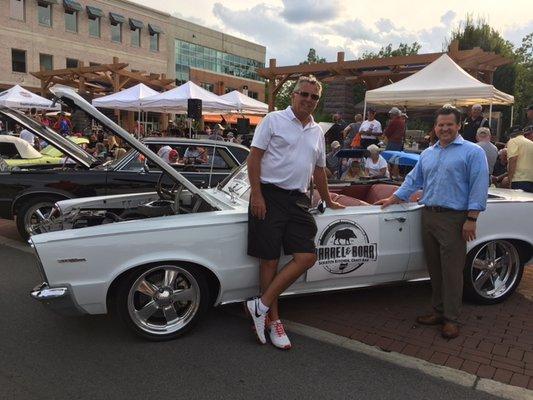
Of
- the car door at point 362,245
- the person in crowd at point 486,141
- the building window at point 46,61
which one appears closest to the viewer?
the car door at point 362,245

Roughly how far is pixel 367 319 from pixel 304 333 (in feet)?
2.12

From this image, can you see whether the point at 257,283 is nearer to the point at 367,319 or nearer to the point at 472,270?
the point at 367,319

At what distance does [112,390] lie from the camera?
3051 millimetres

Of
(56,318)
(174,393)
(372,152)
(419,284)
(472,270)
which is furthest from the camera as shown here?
(372,152)

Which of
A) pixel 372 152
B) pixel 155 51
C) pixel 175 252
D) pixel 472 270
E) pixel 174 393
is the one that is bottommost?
pixel 174 393

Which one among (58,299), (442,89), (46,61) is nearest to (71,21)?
(46,61)

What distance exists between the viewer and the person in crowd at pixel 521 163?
6628 mm

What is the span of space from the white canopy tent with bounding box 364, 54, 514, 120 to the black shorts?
7.40m

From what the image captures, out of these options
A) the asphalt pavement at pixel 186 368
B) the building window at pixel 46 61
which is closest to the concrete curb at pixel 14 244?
the asphalt pavement at pixel 186 368

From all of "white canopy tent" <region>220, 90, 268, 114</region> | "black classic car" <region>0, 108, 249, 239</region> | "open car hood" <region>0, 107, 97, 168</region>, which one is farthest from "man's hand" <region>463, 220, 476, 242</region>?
"white canopy tent" <region>220, 90, 268, 114</region>

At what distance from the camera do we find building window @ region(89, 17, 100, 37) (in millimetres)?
43450

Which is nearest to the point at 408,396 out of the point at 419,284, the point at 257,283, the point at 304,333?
the point at 304,333

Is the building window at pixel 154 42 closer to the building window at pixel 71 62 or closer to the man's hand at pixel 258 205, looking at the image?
the building window at pixel 71 62

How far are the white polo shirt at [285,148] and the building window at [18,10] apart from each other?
41310 mm
